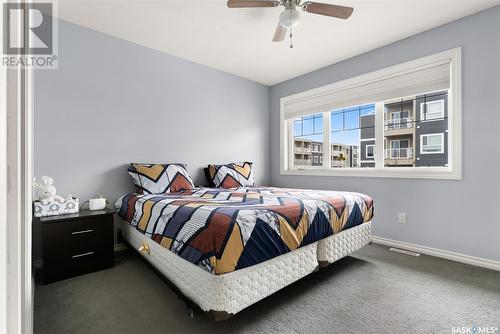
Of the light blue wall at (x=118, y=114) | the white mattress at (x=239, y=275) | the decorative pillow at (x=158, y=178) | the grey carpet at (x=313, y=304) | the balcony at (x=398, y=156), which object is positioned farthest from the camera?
the balcony at (x=398, y=156)

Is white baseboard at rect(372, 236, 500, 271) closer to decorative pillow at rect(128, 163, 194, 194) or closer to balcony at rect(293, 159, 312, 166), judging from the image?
balcony at rect(293, 159, 312, 166)

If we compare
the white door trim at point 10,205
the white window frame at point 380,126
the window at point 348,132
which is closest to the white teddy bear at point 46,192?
the white door trim at point 10,205

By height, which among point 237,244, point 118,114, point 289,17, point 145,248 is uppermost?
point 289,17

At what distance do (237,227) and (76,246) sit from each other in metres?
1.65

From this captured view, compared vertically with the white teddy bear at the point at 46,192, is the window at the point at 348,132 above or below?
above

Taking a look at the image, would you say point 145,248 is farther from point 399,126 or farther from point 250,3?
point 399,126

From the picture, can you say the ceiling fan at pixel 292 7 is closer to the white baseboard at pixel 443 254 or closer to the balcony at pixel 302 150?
the balcony at pixel 302 150

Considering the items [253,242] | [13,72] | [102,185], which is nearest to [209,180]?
[102,185]

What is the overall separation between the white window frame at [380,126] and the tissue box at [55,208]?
305cm

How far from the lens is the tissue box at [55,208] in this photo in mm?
2016

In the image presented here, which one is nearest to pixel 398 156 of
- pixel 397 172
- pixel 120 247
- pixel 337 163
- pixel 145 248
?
pixel 397 172

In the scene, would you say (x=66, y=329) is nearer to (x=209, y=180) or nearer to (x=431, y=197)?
(x=209, y=180)

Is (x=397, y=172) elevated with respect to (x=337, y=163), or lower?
lower

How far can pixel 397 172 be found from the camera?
2871mm
